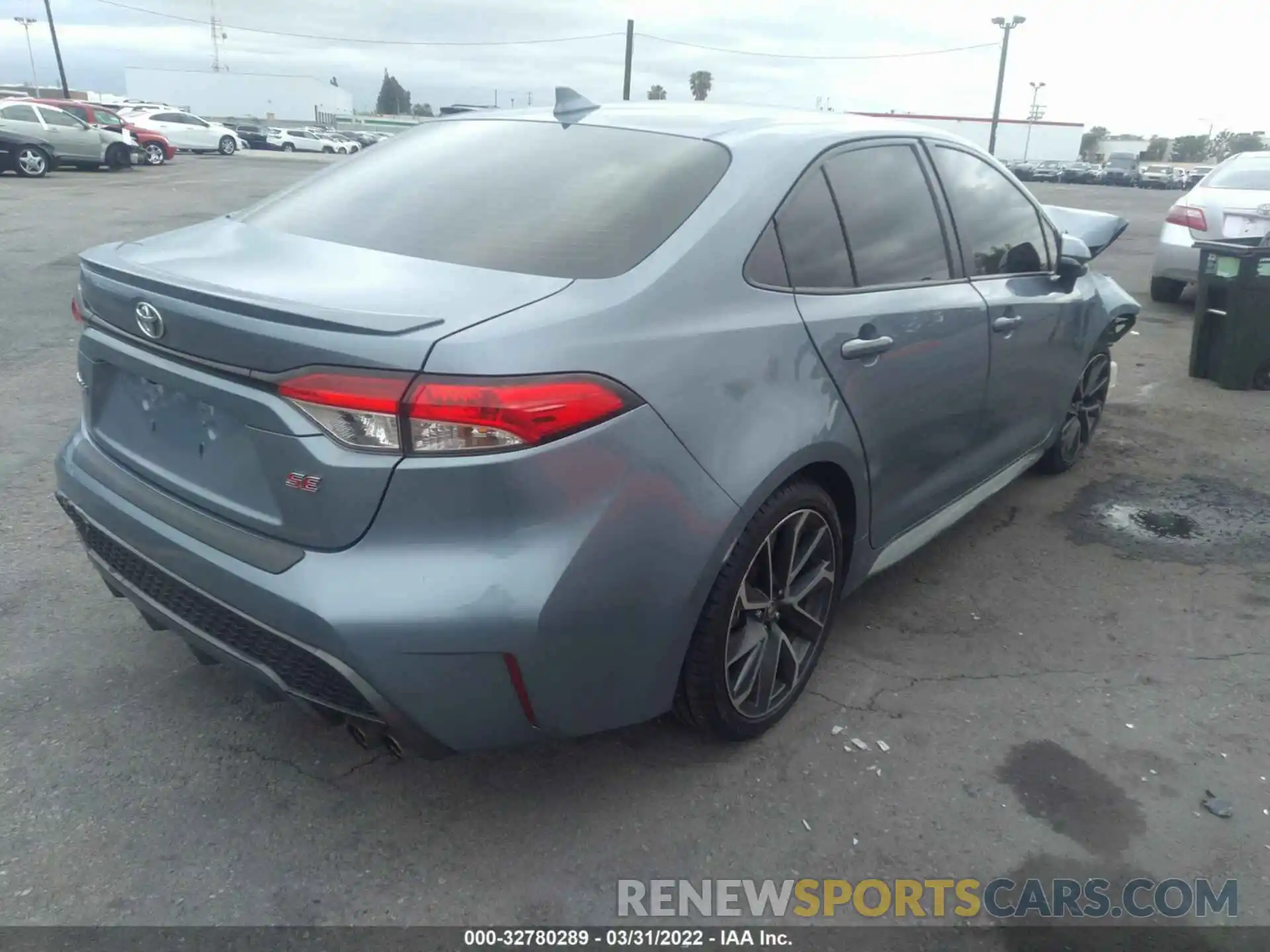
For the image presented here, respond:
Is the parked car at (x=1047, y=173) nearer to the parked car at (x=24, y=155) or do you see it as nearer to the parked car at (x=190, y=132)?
the parked car at (x=190, y=132)

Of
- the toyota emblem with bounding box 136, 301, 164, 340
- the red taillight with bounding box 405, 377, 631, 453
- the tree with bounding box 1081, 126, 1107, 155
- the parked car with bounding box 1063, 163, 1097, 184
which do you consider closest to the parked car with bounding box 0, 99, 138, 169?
the toyota emblem with bounding box 136, 301, 164, 340

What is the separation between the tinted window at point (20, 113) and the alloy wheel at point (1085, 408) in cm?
2576

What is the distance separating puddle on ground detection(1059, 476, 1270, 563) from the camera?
4367 mm

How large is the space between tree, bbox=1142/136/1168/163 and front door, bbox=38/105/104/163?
108723 millimetres

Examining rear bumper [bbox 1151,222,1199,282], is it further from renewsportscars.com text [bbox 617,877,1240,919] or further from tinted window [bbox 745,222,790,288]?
renewsportscars.com text [bbox 617,877,1240,919]

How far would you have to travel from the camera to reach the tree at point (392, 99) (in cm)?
12444

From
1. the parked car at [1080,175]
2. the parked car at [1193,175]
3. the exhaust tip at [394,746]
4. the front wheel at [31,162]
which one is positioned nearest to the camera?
the exhaust tip at [394,746]

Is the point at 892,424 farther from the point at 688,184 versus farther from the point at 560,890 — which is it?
the point at 560,890

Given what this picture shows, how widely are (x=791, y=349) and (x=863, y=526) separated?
2.54 ft

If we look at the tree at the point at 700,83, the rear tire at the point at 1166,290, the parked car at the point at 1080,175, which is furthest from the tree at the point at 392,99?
the rear tire at the point at 1166,290

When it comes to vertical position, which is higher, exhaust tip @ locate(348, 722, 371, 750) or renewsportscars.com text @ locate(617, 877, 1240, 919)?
exhaust tip @ locate(348, 722, 371, 750)

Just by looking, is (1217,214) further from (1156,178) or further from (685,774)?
(1156,178)

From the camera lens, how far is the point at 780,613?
9.44 feet

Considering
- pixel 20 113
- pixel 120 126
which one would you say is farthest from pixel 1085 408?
pixel 120 126
